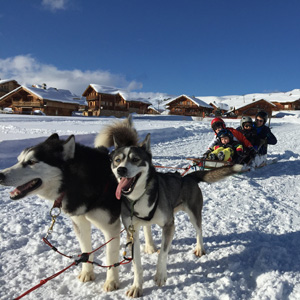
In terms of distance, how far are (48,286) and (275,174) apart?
5.76m

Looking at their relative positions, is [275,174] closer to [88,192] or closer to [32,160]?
[88,192]

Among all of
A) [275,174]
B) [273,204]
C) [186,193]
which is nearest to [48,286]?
[186,193]

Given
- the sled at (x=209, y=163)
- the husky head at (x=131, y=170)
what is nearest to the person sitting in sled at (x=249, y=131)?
the sled at (x=209, y=163)

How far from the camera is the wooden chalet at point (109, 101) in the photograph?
40031mm

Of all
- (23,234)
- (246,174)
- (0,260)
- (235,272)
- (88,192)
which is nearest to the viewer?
(88,192)

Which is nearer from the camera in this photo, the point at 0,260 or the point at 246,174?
the point at 0,260

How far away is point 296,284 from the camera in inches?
87.0

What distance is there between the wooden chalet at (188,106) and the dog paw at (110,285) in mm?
48627

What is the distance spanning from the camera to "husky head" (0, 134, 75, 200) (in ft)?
6.16

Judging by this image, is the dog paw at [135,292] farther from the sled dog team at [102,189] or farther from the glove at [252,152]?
the glove at [252,152]

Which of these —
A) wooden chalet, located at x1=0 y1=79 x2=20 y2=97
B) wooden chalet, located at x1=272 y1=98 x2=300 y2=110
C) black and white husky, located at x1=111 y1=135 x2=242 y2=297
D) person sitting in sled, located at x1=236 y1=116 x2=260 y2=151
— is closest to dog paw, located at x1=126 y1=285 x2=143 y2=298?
black and white husky, located at x1=111 y1=135 x2=242 y2=297

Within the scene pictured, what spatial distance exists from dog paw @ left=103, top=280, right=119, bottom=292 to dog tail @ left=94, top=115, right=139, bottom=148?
1468mm

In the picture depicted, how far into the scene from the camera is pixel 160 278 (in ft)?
7.70

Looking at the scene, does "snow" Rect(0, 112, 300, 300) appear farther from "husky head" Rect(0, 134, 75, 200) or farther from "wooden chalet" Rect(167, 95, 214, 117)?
"wooden chalet" Rect(167, 95, 214, 117)
